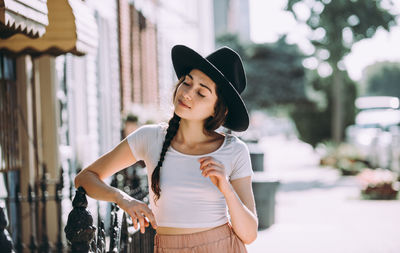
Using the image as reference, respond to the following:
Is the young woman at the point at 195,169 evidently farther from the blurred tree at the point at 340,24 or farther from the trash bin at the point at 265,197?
the blurred tree at the point at 340,24

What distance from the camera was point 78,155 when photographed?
7363 mm

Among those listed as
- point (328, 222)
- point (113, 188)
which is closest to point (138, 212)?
point (113, 188)

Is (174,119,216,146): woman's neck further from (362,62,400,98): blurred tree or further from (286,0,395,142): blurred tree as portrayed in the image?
(362,62,400,98): blurred tree

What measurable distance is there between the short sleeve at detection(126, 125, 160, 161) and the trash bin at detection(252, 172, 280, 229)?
17.4 feet

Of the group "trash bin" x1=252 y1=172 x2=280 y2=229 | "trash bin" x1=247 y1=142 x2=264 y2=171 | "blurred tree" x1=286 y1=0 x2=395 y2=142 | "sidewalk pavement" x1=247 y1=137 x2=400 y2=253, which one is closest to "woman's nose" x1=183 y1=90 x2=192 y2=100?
"sidewalk pavement" x1=247 y1=137 x2=400 y2=253

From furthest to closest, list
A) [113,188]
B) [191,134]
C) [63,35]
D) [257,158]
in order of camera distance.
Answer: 1. [257,158]
2. [63,35]
3. [191,134]
4. [113,188]

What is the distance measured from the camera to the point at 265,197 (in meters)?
7.93

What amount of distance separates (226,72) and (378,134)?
57.2 ft

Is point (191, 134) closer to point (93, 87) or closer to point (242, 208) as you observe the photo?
point (242, 208)

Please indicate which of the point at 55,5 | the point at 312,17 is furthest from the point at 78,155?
the point at 312,17

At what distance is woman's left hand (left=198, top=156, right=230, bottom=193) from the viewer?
2.34 metres

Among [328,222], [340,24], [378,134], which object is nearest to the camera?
[328,222]

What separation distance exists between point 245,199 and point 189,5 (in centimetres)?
1667

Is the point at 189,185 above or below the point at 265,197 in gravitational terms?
above
